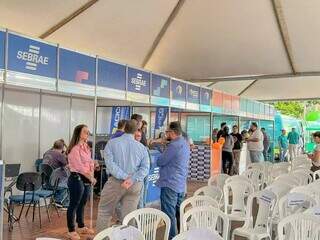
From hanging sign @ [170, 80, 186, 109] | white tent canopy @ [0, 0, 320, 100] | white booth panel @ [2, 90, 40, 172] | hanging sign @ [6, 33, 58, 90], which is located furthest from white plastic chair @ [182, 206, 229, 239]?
hanging sign @ [170, 80, 186, 109]

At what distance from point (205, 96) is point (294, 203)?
6.96 metres

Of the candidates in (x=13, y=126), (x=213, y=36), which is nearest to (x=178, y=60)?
(x=213, y=36)

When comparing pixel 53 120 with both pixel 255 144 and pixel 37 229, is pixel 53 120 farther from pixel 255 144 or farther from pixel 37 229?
pixel 255 144

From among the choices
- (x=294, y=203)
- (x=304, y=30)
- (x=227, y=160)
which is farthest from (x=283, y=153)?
(x=294, y=203)

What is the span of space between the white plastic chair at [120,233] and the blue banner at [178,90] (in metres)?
6.50

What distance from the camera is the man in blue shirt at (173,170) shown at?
16.7 ft

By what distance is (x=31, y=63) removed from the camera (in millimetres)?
5230

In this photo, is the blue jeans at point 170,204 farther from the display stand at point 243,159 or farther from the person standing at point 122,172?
the display stand at point 243,159

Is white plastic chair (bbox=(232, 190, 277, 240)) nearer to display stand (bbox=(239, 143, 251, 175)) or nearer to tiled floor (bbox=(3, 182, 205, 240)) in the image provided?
tiled floor (bbox=(3, 182, 205, 240))

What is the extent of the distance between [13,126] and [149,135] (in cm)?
354

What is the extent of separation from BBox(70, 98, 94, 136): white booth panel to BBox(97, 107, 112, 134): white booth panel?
0.31m

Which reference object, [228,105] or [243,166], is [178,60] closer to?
[228,105]

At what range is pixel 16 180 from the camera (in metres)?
6.20

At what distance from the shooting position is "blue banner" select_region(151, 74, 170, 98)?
8.24m
